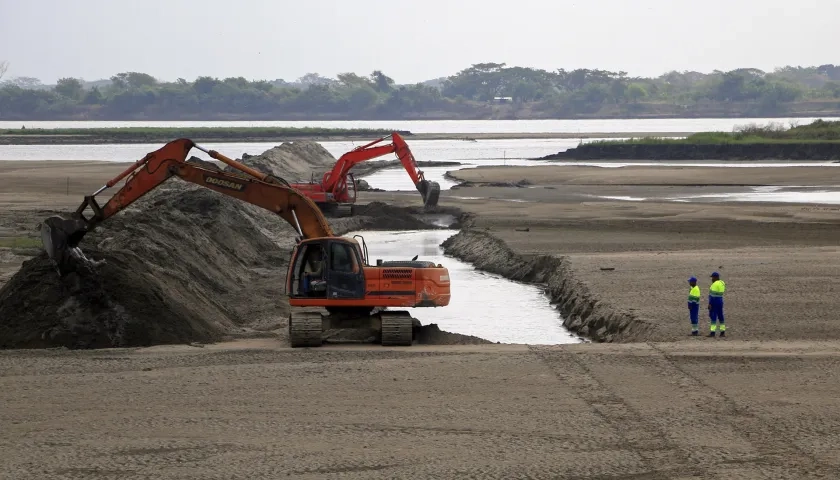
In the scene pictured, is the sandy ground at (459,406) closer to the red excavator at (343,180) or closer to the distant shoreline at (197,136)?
the red excavator at (343,180)

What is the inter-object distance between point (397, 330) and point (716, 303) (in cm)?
524

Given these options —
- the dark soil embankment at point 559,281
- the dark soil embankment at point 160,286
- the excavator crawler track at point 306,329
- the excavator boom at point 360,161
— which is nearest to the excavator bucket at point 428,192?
the excavator boom at point 360,161

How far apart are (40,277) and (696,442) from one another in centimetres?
1206

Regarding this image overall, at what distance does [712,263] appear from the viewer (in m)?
27.5

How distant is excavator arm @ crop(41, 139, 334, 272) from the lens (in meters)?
19.8

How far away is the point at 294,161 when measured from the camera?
80.7 meters

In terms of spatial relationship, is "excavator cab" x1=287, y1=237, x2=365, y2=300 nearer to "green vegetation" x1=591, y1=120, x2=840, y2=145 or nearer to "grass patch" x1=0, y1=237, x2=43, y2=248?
"grass patch" x1=0, y1=237, x2=43, y2=248

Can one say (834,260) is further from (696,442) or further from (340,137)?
(340,137)

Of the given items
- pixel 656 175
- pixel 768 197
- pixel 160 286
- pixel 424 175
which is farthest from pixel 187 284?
pixel 424 175

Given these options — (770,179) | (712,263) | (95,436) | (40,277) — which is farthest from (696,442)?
(770,179)

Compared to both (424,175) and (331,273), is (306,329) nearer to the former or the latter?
(331,273)

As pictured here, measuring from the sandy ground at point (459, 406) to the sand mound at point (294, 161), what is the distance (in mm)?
41973

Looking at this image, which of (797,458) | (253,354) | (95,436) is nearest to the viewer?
(797,458)

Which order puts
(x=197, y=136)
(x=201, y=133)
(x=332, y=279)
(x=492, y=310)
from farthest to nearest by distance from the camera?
(x=201, y=133) < (x=197, y=136) < (x=492, y=310) < (x=332, y=279)
